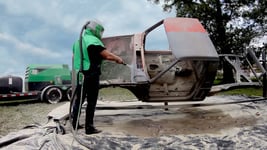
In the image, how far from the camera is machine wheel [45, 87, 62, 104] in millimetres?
9930

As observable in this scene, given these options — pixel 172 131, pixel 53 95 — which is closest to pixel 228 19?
pixel 53 95

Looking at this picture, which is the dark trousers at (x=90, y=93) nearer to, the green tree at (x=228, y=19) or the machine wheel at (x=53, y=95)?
the machine wheel at (x=53, y=95)

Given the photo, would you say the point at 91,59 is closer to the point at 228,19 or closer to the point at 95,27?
the point at 95,27

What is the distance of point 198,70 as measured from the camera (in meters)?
4.94

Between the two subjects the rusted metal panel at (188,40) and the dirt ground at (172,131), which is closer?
the dirt ground at (172,131)

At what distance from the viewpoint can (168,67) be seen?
4070 mm

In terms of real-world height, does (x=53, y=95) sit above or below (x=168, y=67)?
below

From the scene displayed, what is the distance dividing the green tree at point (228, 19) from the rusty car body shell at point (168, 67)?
9.30m

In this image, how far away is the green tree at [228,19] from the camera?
13.9 metres

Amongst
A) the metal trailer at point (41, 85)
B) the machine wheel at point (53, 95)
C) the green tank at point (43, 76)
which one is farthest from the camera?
the green tank at point (43, 76)

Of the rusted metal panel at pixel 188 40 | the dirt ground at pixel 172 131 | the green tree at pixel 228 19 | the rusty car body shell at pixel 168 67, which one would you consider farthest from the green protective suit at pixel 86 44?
the green tree at pixel 228 19

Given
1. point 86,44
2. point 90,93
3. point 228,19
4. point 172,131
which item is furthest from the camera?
point 228,19

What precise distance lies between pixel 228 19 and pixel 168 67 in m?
11.6

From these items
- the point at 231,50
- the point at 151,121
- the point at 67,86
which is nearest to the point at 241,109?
the point at 151,121
